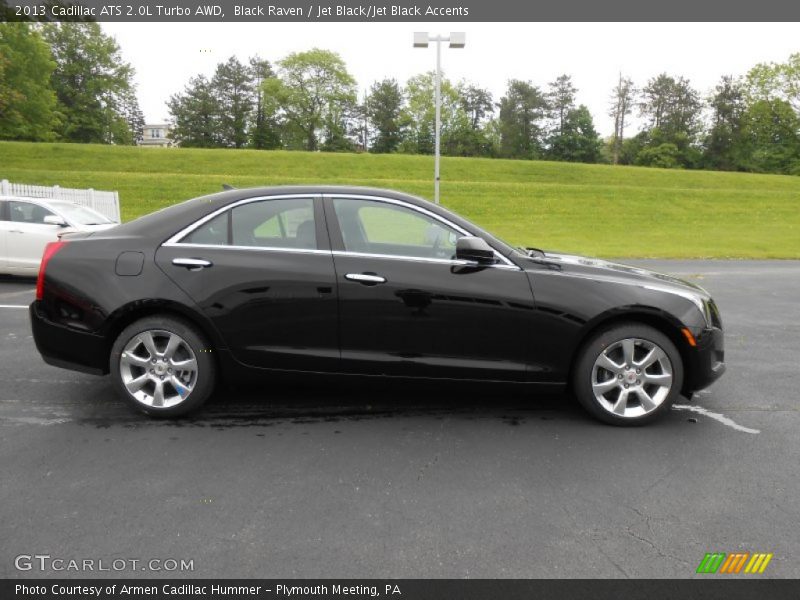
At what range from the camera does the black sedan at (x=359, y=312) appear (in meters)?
3.88

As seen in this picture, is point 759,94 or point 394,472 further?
point 759,94

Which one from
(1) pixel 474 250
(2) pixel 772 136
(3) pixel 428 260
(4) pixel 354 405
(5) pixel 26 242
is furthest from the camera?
(2) pixel 772 136

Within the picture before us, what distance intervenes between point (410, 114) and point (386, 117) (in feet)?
13.9

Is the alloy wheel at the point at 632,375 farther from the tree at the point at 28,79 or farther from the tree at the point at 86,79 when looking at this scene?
the tree at the point at 86,79

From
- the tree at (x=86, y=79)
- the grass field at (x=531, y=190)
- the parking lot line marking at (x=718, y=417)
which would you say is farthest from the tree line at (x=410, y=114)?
the parking lot line marking at (x=718, y=417)

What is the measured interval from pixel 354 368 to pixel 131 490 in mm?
1496

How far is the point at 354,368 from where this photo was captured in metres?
3.95

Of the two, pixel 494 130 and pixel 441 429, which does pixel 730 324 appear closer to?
pixel 441 429

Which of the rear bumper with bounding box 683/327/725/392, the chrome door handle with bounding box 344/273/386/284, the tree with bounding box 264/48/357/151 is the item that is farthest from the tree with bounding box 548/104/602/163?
the chrome door handle with bounding box 344/273/386/284

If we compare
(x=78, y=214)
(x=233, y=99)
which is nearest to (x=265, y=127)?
(x=233, y=99)

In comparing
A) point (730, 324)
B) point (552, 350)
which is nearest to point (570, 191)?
point (730, 324)

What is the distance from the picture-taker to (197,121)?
272ft

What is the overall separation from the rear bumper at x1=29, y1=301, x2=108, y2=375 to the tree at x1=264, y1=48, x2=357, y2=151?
259 feet

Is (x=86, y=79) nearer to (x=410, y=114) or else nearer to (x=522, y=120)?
(x=410, y=114)
